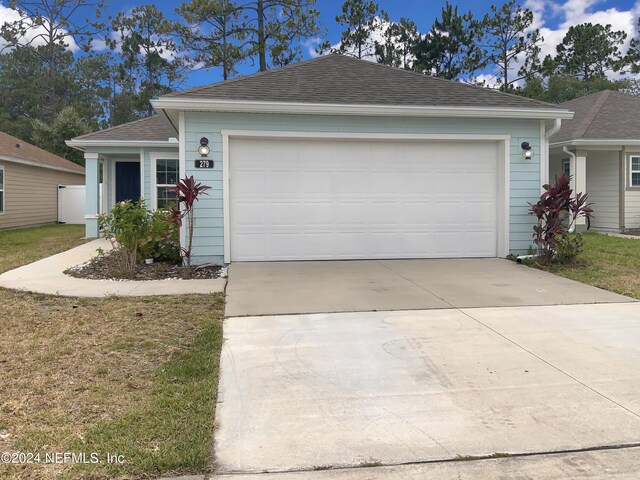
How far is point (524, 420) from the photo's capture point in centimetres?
310

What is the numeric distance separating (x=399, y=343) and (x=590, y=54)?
36.0m

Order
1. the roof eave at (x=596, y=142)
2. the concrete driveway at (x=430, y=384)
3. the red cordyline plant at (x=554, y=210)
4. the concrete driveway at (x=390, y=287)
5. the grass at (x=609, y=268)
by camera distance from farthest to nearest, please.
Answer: the roof eave at (x=596, y=142) → the red cordyline plant at (x=554, y=210) → the grass at (x=609, y=268) → the concrete driveway at (x=390, y=287) → the concrete driveway at (x=430, y=384)

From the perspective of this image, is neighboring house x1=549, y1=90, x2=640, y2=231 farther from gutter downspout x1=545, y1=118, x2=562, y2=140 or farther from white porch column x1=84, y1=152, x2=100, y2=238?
white porch column x1=84, y1=152, x2=100, y2=238

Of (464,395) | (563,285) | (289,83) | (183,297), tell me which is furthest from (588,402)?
(289,83)

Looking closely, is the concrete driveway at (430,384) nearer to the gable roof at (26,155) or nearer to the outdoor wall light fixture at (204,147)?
the outdoor wall light fixture at (204,147)

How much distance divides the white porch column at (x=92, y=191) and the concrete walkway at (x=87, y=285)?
5.57 metres

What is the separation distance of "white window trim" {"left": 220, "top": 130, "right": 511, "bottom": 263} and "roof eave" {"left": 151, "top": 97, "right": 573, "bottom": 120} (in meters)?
0.37

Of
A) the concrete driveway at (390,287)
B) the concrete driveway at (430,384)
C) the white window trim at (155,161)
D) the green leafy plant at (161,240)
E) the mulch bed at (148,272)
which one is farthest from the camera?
the white window trim at (155,161)

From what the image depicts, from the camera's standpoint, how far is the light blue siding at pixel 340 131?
8.52 meters

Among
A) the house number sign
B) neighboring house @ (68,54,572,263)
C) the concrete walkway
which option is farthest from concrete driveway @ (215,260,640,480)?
the house number sign

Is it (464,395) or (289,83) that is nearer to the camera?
(464,395)

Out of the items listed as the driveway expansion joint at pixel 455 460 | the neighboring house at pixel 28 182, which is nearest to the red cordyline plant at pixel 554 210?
the driveway expansion joint at pixel 455 460

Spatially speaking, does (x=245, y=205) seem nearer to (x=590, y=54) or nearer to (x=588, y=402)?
(x=588, y=402)

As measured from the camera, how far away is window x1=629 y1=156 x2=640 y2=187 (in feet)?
48.3
